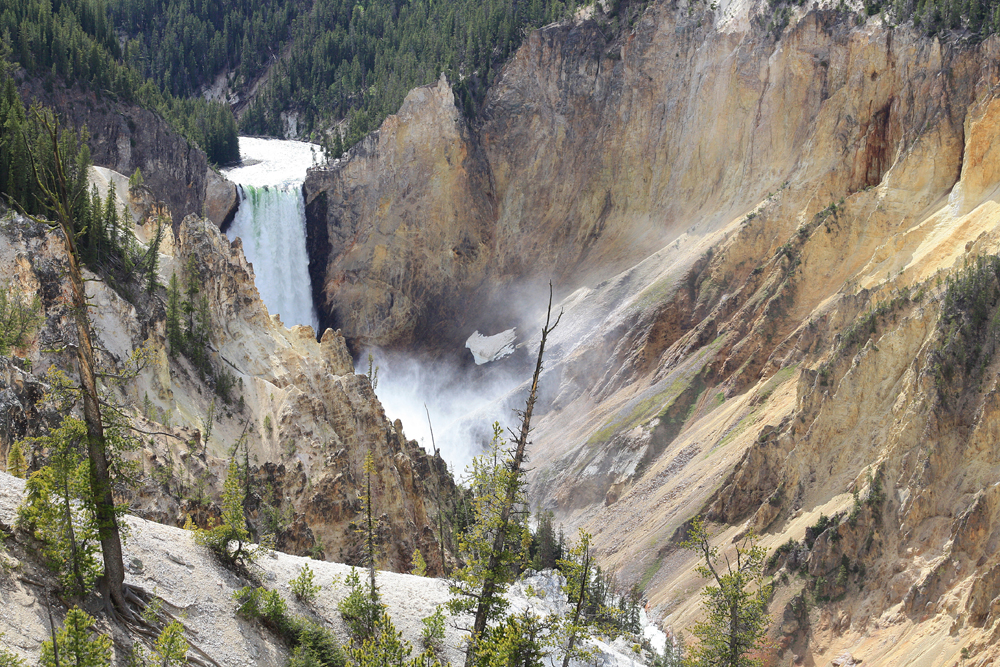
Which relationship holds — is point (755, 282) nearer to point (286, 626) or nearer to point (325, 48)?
point (286, 626)

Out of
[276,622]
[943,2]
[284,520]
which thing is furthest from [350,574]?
[943,2]

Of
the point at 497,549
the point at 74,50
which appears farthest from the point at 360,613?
the point at 74,50

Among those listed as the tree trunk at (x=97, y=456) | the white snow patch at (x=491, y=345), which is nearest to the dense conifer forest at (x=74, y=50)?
the white snow patch at (x=491, y=345)

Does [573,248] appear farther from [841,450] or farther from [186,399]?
[186,399]

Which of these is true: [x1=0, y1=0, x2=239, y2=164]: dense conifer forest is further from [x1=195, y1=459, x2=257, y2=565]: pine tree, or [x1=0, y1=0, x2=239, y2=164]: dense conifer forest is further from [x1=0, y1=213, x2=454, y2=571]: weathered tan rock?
[x1=195, y1=459, x2=257, y2=565]: pine tree

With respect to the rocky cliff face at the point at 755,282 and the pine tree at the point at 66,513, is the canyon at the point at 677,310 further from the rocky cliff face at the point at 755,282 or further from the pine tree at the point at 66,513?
the pine tree at the point at 66,513

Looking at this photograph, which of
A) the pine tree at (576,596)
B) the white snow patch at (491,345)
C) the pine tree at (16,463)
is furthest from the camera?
the white snow patch at (491,345)
